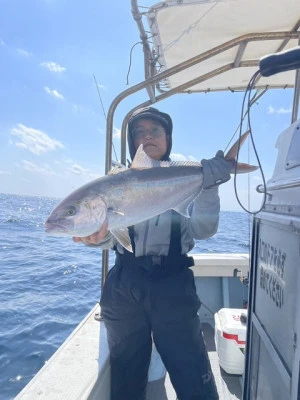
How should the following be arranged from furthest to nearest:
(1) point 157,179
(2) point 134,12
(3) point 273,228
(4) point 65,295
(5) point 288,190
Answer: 1. (4) point 65,295
2. (2) point 134,12
3. (1) point 157,179
4. (3) point 273,228
5. (5) point 288,190

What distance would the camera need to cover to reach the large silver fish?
2285 millimetres

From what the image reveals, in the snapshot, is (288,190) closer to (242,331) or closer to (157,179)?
(157,179)

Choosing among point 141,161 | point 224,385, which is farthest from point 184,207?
point 224,385

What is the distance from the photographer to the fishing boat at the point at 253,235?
158 centimetres

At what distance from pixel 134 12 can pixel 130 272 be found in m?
2.20

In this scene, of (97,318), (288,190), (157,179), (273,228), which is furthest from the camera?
(97,318)

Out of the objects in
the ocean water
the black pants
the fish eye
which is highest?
the fish eye

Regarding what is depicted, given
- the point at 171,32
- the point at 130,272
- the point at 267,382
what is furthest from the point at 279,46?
the point at 267,382

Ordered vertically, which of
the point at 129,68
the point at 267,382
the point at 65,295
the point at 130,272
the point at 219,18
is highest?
the point at 219,18

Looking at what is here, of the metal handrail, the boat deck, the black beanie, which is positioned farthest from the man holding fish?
the boat deck

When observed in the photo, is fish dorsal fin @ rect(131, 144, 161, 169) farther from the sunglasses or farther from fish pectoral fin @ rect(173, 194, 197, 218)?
the sunglasses

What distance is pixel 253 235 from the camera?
2.27 meters

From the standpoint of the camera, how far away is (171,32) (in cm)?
329

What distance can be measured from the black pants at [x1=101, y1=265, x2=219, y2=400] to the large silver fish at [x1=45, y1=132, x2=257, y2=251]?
20.0 inches
